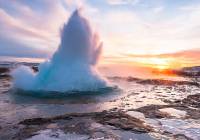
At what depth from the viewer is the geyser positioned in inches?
839

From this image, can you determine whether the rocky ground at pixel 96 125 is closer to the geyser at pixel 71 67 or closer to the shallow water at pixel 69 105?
the shallow water at pixel 69 105

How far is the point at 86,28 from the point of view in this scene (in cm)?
2411

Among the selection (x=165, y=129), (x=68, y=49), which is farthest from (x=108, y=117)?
(x=68, y=49)

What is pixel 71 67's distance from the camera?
22500mm

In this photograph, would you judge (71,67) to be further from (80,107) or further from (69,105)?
(80,107)

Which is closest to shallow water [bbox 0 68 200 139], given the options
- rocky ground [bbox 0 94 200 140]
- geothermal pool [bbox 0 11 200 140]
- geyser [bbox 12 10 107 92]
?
geothermal pool [bbox 0 11 200 140]

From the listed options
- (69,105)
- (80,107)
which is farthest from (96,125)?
(69,105)

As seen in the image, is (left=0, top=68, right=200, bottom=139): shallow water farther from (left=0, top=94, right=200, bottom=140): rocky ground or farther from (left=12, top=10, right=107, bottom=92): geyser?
(left=12, top=10, right=107, bottom=92): geyser

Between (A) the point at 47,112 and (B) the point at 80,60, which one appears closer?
(A) the point at 47,112

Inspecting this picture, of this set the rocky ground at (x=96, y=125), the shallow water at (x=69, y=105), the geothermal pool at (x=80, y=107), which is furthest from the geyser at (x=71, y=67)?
the rocky ground at (x=96, y=125)

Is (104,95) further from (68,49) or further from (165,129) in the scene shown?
(165,129)

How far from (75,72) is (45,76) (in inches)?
98.7

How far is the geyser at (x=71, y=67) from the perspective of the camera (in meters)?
21.3

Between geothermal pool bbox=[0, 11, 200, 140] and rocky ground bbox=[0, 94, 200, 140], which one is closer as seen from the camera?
rocky ground bbox=[0, 94, 200, 140]
